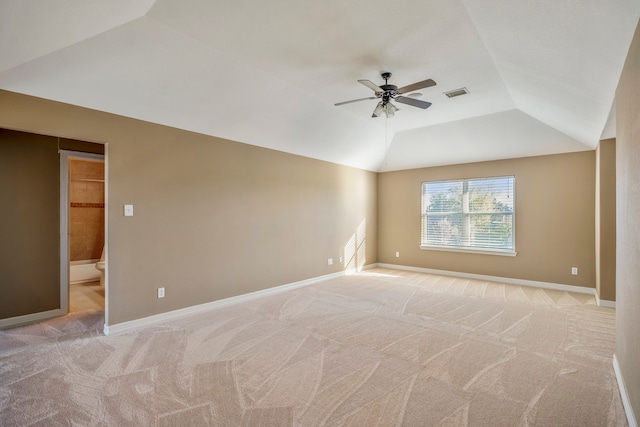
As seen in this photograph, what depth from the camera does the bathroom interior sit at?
20.0ft

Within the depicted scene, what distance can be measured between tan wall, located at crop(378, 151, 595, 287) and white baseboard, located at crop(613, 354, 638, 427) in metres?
3.24

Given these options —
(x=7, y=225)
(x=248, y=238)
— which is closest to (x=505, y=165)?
(x=248, y=238)

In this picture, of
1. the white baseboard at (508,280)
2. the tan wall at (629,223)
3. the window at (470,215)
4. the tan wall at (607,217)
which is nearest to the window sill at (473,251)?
the window at (470,215)

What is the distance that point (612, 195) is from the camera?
4.34m

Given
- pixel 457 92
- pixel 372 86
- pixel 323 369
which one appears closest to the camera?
pixel 323 369

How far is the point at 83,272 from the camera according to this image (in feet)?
20.1

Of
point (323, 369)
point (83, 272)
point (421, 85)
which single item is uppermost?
point (421, 85)

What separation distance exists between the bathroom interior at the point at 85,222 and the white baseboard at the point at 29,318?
→ 1.95 meters

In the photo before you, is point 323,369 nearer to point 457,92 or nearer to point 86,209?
point 457,92

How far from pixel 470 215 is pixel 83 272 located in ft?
25.8

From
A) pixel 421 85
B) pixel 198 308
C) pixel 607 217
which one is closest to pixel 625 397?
pixel 421 85

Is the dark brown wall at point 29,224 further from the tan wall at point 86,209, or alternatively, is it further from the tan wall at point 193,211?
the tan wall at point 86,209

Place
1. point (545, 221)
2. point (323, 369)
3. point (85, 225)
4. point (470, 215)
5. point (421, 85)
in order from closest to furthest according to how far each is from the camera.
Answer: point (323, 369), point (421, 85), point (545, 221), point (85, 225), point (470, 215)

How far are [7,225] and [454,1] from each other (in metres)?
5.27
